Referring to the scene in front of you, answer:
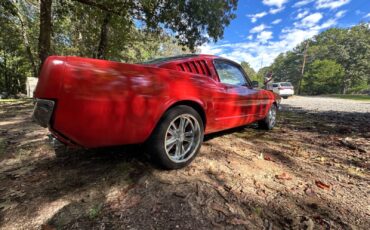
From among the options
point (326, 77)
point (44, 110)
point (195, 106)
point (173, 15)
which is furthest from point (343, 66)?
point (44, 110)

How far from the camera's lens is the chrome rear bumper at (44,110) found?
1763 mm

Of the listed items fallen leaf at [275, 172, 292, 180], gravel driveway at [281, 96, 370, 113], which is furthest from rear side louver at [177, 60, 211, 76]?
gravel driveway at [281, 96, 370, 113]

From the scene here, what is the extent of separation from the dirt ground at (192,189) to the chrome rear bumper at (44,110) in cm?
70

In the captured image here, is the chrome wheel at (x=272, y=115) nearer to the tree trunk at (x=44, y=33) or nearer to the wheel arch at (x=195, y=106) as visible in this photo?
the wheel arch at (x=195, y=106)

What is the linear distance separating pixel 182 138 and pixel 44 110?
4.62ft

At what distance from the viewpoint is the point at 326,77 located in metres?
34.8

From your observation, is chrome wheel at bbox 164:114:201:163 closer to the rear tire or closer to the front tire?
the front tire

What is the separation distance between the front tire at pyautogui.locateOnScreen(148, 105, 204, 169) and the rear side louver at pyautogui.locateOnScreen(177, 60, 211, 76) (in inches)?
27.0

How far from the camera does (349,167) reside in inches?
110

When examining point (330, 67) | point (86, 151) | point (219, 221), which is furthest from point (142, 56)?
point (330, 67)

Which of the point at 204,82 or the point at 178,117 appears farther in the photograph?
the point at 204,82

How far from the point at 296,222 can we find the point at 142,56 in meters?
24.6

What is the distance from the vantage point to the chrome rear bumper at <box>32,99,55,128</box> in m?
1.76

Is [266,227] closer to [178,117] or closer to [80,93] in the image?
[178,117]
